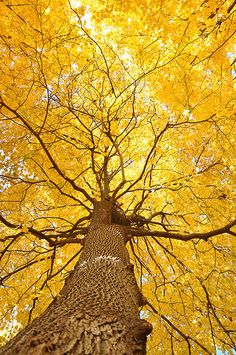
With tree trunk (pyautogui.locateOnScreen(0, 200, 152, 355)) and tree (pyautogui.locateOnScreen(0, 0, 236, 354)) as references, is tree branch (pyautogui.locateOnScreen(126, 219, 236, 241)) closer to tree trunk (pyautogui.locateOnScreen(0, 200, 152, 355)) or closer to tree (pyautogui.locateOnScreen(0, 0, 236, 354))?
tree (pyautogui.locateOnScreen(0, 0, 236, 354))

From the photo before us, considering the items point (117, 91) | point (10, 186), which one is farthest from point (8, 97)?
point (117, 91)

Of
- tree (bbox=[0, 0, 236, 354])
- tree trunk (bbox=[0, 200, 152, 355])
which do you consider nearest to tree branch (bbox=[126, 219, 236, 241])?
tree (bbox=[0, 0, 236, 354])

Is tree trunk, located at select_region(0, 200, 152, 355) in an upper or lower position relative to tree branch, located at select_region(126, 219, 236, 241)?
lower

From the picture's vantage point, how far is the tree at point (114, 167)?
2.47 m

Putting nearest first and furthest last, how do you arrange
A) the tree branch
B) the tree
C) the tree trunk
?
the tree trunk, the tree, the tree branch

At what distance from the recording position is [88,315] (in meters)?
1.81

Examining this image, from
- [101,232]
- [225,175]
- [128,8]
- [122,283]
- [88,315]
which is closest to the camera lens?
[88,315]

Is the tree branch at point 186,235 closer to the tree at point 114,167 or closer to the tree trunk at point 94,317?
the tree at point 114,167

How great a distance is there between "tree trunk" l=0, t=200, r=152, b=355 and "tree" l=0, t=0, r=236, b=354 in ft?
0.03

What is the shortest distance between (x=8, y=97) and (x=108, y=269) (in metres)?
3.24

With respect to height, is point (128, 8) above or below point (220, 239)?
above

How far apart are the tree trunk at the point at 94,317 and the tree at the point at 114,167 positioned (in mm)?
11

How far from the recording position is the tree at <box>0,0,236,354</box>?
247 cm

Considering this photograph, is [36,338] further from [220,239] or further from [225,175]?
[225,175]
